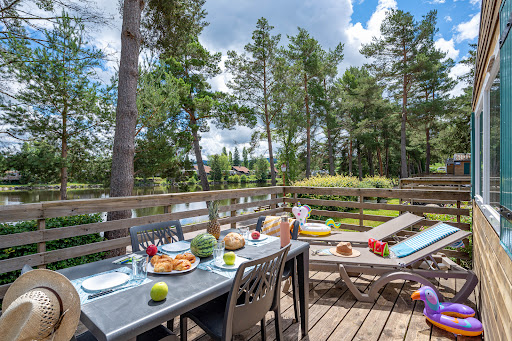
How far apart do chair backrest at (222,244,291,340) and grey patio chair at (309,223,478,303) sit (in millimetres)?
1155

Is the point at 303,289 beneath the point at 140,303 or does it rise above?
beneath

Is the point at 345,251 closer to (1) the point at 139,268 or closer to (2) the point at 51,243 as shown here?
(1) the point at 139,268

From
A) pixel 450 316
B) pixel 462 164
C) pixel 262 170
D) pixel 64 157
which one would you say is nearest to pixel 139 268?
pixel 450 316

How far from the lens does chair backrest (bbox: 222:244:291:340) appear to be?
4.32ft

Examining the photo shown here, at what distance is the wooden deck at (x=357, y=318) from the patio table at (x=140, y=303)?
2.93 feet

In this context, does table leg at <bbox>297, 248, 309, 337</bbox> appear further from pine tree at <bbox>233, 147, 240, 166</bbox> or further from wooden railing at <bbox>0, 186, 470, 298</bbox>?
pine tree at <bbox>233, 147, 240, 166</bbox>

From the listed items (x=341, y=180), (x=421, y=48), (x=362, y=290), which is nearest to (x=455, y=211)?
(x=362, y=290)

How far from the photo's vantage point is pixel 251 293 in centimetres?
148

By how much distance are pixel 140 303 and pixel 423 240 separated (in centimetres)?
275

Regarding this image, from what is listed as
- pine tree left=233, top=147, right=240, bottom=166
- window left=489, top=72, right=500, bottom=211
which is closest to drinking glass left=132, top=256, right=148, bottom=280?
window left=489, top=72, right=500, bottom=211

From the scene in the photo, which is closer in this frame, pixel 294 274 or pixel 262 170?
pixel 294 274

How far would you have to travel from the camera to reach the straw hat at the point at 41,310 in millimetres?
791

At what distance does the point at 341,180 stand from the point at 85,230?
8879mm

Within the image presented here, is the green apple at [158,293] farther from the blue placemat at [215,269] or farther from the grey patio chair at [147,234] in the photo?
the grey patio chair at [147,234]
